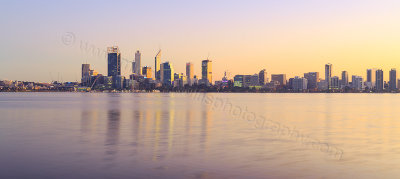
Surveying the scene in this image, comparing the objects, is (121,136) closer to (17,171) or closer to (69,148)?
(69,148)

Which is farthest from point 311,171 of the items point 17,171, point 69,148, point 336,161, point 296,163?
point 69,148

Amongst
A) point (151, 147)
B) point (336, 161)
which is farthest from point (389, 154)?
point (151, 147)

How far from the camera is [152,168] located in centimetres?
1973

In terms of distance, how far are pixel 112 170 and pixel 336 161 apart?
41.8 feet

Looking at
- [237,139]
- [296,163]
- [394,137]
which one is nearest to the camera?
[296,163]

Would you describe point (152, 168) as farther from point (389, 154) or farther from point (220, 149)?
point (389, 154)

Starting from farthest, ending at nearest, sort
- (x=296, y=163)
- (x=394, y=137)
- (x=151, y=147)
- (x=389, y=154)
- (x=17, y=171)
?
(x=394, y=137) → (x=151, y=147) → (x=389, y=154) → (x=296, y=163) → (x=17, y=171)

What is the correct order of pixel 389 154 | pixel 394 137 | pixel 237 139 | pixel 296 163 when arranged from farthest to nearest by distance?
pixel 394 137 → pixel 237 139 → pixel 389 154 → pixel 296 163

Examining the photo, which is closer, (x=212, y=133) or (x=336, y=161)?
(x=336, y=161)

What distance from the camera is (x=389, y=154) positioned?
25.8 metres

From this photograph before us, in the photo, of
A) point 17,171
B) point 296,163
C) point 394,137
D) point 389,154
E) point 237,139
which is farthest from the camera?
point 394,137

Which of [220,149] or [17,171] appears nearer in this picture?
[17,171]

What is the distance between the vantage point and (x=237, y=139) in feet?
108

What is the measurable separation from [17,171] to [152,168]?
21.0ft
